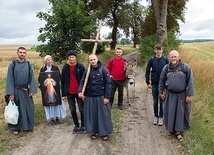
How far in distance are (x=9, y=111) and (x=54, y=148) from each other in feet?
5.04

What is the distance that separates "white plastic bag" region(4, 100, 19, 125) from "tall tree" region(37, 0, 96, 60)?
25.4 ft

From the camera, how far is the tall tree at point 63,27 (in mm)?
13928

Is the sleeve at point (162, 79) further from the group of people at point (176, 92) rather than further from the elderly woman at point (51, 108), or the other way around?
the elderly woman at point (51, 108)

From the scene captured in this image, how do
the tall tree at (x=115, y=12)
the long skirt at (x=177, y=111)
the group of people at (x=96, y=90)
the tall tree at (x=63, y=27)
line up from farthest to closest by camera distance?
the tall tree at (x=115, y=12)
the tall tree at (x=63, y=27)
the long skirt at (x=177, y=111)
the group of people at (x=96, y=90)

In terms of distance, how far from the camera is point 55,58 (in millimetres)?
14641

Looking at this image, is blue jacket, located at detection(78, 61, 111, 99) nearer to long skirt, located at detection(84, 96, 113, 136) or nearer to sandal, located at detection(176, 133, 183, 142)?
long skirt, located at detection(84, 96, 113, 136)

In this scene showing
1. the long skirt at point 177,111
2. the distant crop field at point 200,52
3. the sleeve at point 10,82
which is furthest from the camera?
the distant crop field at point 200,52

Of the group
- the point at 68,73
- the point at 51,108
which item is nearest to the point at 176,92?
the point at 68,73

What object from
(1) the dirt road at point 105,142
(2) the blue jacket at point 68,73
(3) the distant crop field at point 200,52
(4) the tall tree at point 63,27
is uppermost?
(4) the tall tree at point 63,27

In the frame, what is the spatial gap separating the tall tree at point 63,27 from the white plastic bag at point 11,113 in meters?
7.73

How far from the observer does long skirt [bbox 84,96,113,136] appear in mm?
6262

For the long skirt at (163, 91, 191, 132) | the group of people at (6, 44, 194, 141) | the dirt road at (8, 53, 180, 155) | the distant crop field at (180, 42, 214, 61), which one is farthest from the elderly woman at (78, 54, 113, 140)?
the distant crop field at (180, 42, 214, 61)

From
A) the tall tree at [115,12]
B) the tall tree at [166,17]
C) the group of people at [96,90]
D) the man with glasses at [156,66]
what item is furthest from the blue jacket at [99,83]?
the tall tree at [115,12]

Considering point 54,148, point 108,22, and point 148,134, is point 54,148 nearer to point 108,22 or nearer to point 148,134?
point 148,134
